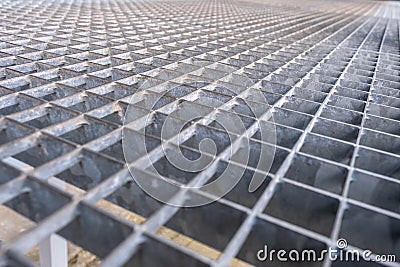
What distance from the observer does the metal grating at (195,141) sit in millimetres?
739

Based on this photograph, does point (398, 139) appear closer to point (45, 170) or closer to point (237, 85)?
point (237, 85)

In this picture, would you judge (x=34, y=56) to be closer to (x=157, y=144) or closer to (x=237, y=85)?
(x=237, y=85)

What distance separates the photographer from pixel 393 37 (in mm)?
3240

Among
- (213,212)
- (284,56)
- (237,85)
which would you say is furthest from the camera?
(284,56)

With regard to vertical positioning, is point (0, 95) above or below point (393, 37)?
above

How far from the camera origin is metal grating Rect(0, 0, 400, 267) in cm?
74

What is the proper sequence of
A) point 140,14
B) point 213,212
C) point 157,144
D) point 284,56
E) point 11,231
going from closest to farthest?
point 213,212 < point 157,144 < point 284,56 < point 11,231 < point 140,14

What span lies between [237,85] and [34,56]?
0.93 metres

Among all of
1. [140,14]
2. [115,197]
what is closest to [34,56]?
[115,197]

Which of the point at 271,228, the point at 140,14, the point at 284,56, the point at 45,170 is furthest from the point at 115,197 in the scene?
the point at 140,14

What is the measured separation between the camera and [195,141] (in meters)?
1.11

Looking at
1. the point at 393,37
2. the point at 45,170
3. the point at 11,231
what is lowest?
the point at 11,231

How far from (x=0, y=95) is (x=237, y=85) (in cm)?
84

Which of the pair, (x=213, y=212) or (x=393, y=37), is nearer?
(x=213, y=212)
